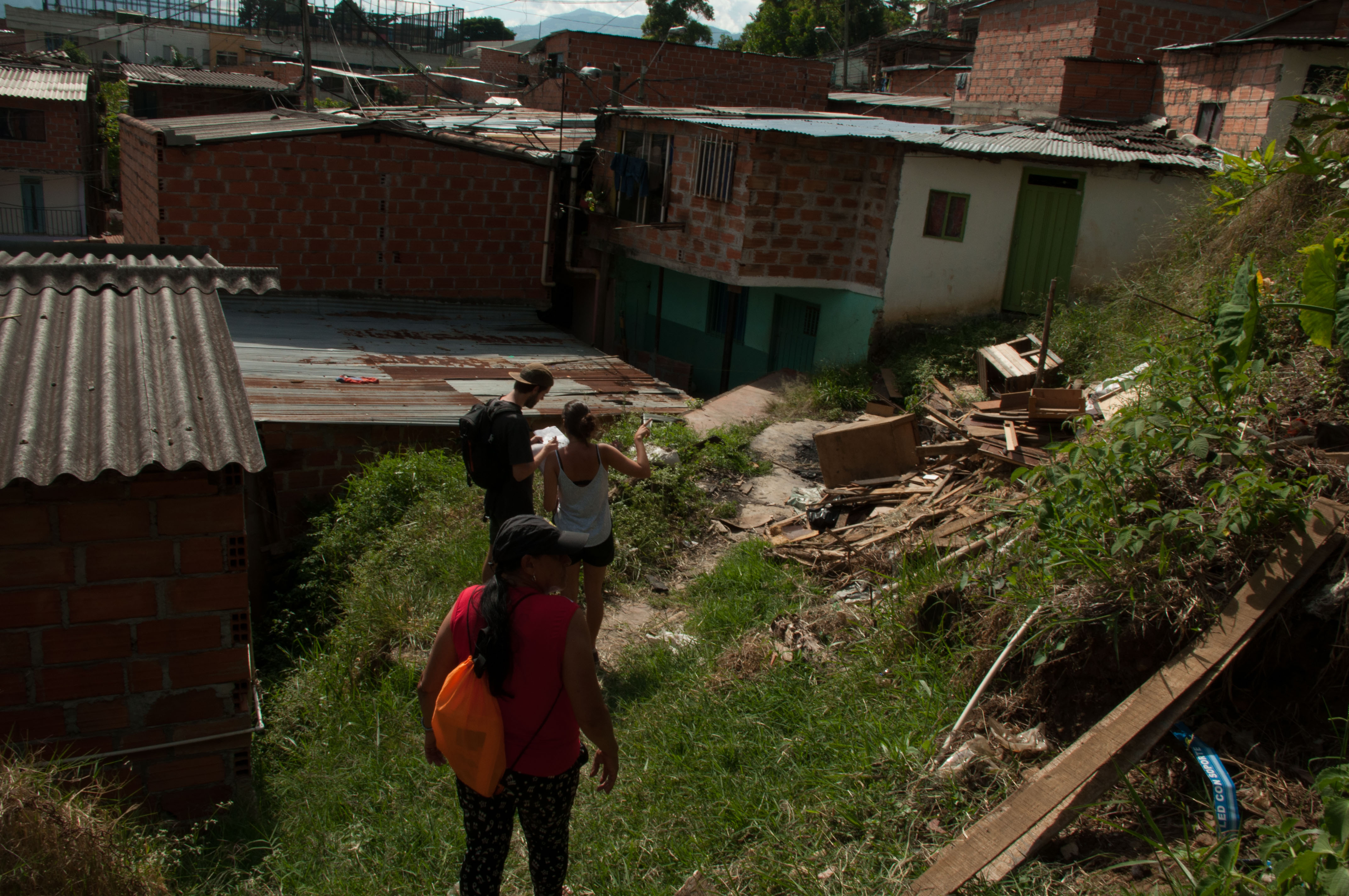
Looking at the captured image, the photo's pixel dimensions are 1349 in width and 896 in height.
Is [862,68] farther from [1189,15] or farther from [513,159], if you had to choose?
[513,159]

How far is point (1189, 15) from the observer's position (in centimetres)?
1410

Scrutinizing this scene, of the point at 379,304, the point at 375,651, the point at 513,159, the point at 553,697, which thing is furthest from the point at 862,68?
the point at 553,697

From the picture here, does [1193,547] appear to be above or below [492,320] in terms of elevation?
above

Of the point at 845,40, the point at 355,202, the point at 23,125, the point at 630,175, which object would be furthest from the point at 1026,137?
the point at 23,125

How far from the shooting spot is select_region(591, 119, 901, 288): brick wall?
37.3 feet

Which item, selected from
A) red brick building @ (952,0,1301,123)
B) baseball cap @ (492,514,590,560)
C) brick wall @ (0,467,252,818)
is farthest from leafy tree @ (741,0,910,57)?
baseball cap @ (492,514,590,560)

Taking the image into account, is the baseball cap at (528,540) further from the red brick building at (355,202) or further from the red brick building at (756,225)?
the red brick building at (355,202)

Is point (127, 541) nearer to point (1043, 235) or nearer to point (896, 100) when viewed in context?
point (1043, 235)

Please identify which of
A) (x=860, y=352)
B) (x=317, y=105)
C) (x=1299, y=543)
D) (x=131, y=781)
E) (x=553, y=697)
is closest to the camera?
(x=553, y=697)

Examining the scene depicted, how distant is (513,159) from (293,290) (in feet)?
12.5

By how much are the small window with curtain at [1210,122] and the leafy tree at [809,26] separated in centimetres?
2198

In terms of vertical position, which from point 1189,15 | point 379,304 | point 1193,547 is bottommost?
point 379,304

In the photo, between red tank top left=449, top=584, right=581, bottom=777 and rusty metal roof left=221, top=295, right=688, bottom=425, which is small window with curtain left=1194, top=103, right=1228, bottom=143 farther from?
red tank top left=449, top=584, right=581, bottom=777

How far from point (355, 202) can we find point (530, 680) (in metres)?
12.2
